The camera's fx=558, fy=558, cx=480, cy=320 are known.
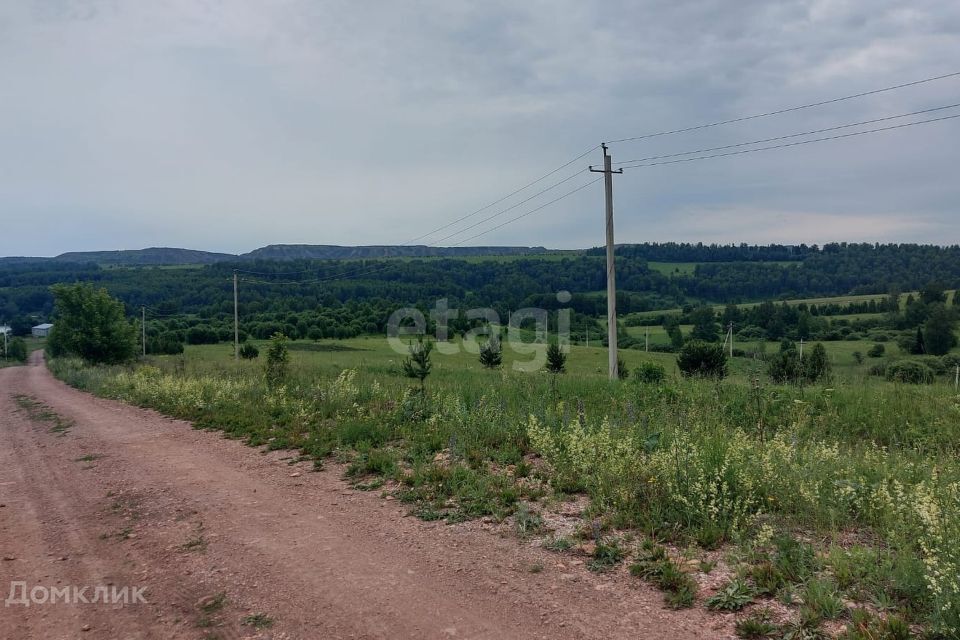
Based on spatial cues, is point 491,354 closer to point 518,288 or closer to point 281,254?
point 518,288

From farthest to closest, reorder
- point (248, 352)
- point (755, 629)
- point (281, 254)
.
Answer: point (281, 254) < point (248, 352) < point (755, 629)

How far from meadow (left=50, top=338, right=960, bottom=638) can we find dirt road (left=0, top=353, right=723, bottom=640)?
13.9 inches

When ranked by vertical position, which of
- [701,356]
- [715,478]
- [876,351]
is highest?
[715,478]

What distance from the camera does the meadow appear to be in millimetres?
3074

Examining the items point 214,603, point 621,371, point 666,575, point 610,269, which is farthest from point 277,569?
point 621,371

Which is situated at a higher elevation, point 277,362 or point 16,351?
point 277,362

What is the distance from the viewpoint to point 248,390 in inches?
479

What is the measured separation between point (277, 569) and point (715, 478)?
11.1 ft

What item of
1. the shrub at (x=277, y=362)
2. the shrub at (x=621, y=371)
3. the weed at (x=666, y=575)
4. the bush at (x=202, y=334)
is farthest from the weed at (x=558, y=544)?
the bush at (x=202, y=334)

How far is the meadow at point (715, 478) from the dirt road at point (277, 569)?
1.16 feet

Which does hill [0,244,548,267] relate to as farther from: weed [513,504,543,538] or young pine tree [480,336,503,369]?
weed [513,504,543,538]

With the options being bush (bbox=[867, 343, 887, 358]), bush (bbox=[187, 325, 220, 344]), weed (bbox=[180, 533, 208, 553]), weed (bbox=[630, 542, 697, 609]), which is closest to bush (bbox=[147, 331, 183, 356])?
bush (bbox=[187, 325, 220, 344])

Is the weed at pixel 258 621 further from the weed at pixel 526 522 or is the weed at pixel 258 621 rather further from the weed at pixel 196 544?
the weed at pixel 526 522

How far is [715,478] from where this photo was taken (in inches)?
175
